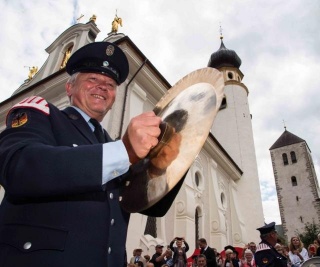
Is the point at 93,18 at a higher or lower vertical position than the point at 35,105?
higher

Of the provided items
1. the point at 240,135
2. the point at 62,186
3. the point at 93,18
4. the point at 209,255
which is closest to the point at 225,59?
the point at 240,135

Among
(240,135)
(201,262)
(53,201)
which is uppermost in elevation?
(240,135)

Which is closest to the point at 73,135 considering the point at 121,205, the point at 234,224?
the point at 121,205

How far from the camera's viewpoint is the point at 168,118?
1322mm

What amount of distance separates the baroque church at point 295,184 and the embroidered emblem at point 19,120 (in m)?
42.4

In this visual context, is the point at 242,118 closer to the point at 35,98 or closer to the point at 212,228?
the point at 212,228

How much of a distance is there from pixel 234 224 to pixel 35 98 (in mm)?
18024

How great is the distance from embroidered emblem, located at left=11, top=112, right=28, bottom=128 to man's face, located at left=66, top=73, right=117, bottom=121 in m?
0.41

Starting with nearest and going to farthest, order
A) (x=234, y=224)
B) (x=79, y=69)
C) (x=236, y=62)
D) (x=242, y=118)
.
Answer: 1. (x=79, y=69)
2. (x=234, y=224)
3. (x=242, y=118)
4. (x=236, y=62)

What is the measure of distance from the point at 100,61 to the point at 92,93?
23 centimetres

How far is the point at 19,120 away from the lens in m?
1.14

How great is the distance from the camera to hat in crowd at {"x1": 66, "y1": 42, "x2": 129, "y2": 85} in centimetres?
163

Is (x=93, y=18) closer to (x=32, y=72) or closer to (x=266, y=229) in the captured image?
(x=32, y=72)

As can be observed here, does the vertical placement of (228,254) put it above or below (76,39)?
below
